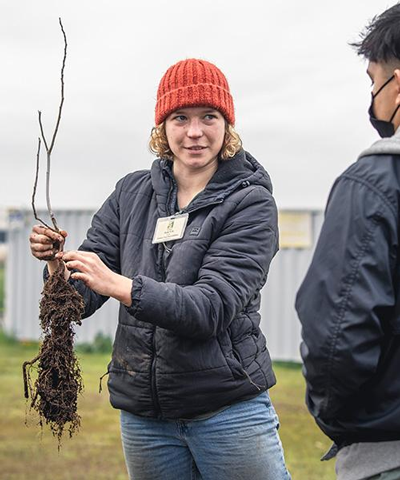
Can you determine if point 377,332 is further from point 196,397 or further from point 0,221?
point 0,221

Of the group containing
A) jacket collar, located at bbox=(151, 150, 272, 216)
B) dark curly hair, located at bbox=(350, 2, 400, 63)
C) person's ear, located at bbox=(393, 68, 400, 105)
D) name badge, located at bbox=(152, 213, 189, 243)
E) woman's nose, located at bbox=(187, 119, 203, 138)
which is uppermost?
dark curly hair, located at bbox=(350, 2, 400, 63)

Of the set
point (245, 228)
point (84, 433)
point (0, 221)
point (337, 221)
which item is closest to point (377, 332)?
point (337, 221)

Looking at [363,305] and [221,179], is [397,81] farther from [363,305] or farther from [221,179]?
[221,179]

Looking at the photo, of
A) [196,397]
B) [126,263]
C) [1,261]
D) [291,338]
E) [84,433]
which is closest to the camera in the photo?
[196,397]

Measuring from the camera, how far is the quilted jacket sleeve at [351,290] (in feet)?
5.96

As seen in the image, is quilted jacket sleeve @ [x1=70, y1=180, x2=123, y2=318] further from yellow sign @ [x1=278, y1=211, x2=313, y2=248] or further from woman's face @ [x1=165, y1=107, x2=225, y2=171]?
yellow sign @ [x1=278, y1=211, x2=313, y2=248]

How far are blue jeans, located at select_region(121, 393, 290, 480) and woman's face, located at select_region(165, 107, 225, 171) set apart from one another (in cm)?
81

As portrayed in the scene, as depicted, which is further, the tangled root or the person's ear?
the tangled root

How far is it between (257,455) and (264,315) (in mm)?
8543

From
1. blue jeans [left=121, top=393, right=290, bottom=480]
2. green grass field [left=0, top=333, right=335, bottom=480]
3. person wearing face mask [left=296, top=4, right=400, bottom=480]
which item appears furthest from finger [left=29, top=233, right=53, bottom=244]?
green grass field [left=0, top=333, right=335, bottom=480]

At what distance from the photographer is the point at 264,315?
11250mm

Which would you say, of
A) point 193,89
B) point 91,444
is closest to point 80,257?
point 193,89

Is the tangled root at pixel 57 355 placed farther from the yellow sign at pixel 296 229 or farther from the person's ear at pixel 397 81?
the yellow sign at pixel 296 229

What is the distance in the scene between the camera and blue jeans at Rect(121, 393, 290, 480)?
8.91 feet
